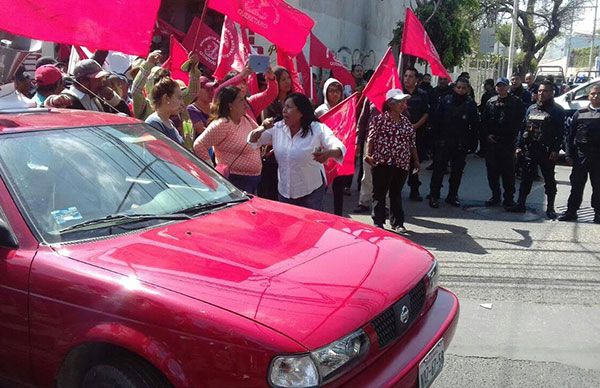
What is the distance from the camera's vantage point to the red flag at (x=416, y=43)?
7723mm

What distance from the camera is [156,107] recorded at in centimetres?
497

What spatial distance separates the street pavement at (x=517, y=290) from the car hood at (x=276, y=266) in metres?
1.21

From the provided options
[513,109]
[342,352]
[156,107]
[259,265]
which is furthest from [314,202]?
[513,109]

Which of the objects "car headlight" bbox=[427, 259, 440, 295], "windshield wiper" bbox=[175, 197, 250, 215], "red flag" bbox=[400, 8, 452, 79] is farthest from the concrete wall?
"car headlight" bbox=[427, 259, 440, 295]

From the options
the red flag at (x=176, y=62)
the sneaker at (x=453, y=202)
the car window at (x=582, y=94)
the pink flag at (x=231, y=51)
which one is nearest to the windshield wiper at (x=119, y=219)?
the pink flag at (x=231, y=51)

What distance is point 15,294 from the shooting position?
107 inches

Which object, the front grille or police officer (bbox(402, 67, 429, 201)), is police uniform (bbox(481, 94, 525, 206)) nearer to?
police officer (bbox(402, 67, 429, 201))

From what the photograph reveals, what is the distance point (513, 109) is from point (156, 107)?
5.48m

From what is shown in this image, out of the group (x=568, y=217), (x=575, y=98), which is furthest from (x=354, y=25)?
(x=568, y=217)

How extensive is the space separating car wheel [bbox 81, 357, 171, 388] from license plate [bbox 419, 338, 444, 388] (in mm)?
1158

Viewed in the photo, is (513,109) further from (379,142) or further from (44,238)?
(44,238)

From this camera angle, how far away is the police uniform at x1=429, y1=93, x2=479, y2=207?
8.73 m

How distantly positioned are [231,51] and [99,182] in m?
4.68

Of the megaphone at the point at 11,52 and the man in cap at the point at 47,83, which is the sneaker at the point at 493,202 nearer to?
the man in cap at the point at 47,83
